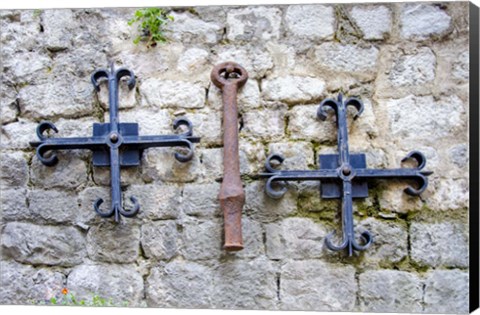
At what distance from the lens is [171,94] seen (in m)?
2.76

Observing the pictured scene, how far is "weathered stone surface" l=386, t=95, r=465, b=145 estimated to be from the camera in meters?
2.65

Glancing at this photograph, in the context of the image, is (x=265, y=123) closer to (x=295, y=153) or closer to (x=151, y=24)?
(x=295, y=153)

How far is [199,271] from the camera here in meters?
2.64

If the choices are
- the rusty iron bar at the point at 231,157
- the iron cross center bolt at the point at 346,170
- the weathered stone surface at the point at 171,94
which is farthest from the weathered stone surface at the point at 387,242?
the weathered stone surface at the point at 171,94

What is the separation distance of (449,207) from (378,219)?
29 centimetres

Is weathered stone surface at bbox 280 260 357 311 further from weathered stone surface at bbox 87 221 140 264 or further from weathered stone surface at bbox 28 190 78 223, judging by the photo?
weathered stone surface at bbox 28 190 78 223

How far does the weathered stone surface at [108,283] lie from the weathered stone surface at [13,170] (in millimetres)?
456

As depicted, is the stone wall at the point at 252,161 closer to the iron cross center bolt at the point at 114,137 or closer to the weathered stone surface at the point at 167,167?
the weathered stone surface at the point at 167,167

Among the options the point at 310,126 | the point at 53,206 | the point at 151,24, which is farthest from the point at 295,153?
the point at 53,206

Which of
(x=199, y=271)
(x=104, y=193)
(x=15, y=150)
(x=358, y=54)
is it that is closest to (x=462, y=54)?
(x=358, y=54)

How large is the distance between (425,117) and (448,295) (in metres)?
0.72

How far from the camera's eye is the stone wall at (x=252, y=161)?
2609mm

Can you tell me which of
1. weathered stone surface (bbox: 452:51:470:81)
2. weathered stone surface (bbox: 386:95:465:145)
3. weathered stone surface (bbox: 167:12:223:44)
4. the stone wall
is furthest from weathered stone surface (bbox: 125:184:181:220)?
weathered stone surface (bbox: 452:51:470:81)

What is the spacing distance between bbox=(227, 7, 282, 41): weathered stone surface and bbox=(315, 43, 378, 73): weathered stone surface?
0.70 feet
